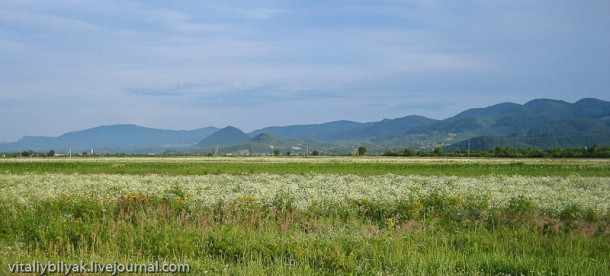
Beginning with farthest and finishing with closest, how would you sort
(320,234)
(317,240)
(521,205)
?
(521,205) < (320,234) < (317,240)

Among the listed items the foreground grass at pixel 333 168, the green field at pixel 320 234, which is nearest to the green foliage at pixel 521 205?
the green field at pixel 320 234

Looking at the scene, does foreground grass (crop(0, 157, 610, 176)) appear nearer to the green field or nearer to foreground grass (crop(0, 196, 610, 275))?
the green field

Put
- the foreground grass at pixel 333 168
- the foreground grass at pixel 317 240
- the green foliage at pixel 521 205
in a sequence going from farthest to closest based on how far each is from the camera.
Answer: the foreground grass at pixel 333 168 < the green foliage at pixel 521 205 < the foreground grass at pixel 317 240

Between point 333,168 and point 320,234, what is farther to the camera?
point 333,168

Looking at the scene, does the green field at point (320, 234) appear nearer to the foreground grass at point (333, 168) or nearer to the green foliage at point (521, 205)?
the green foliage at point (521, 205)

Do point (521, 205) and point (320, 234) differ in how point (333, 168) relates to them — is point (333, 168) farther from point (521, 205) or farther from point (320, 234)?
point (320, 234)

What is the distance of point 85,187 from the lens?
2367 cm

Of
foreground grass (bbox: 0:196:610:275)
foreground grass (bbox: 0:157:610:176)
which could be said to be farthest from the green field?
foreground grass (bbox: 0:157:610:176)

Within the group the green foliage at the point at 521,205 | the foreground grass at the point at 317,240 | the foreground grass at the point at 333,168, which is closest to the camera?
the foreground grass at the point at 317,240

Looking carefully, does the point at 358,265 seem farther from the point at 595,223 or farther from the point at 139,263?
the point at 595,223

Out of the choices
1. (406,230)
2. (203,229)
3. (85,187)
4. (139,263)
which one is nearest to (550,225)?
(406,230)

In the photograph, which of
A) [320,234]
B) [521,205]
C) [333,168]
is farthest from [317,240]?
[333,168]

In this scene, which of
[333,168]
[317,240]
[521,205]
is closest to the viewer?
[317,240]

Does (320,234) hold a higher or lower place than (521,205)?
lower
